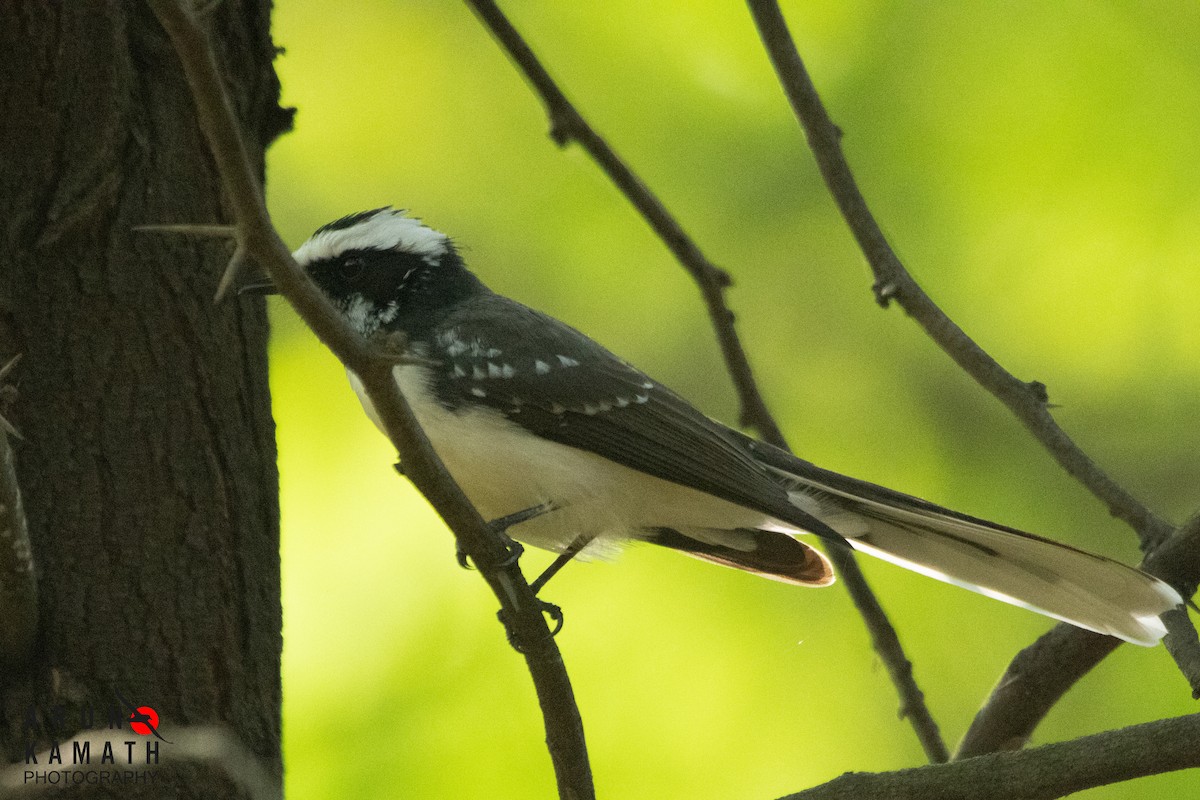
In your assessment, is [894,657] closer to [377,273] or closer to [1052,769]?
[1052,769]

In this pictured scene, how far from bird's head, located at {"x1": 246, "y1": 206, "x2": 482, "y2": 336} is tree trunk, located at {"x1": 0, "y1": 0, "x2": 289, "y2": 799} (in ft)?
3.10

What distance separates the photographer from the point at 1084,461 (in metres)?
3.62

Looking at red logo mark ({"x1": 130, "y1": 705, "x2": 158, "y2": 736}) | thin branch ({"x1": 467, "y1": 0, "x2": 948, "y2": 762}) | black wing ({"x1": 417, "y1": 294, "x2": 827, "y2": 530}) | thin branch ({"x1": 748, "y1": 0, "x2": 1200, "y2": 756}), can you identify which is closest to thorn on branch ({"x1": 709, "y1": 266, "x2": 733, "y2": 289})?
thin branch ({"x1": 467, "y1": 0, "x2": 948, "y2": 762})

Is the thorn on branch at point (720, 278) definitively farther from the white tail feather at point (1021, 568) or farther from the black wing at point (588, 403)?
the white tail feather at point (1021, 568)

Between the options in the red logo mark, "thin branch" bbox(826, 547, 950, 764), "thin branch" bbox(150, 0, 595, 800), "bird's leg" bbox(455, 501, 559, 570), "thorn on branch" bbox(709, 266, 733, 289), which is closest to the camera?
"thin branch" bbox(150, 0, 595, 800)

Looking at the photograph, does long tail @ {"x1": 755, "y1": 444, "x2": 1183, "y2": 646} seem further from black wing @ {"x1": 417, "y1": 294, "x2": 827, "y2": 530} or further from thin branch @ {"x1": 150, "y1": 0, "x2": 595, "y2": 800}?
thin branch @ {"x1": 150, "y1": 0, "x2": 595, "y2": 800}

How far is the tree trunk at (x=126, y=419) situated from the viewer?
2980 mm

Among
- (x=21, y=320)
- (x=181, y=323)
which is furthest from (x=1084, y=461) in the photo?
(x=21, y=320)

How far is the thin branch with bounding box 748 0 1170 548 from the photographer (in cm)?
360

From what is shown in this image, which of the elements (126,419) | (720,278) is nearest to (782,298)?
(720,278)

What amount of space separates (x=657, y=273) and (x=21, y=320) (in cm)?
356

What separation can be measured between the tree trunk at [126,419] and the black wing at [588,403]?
2.61 ft

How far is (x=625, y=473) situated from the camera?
411 centimetres

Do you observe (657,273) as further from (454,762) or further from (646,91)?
(454,762)
